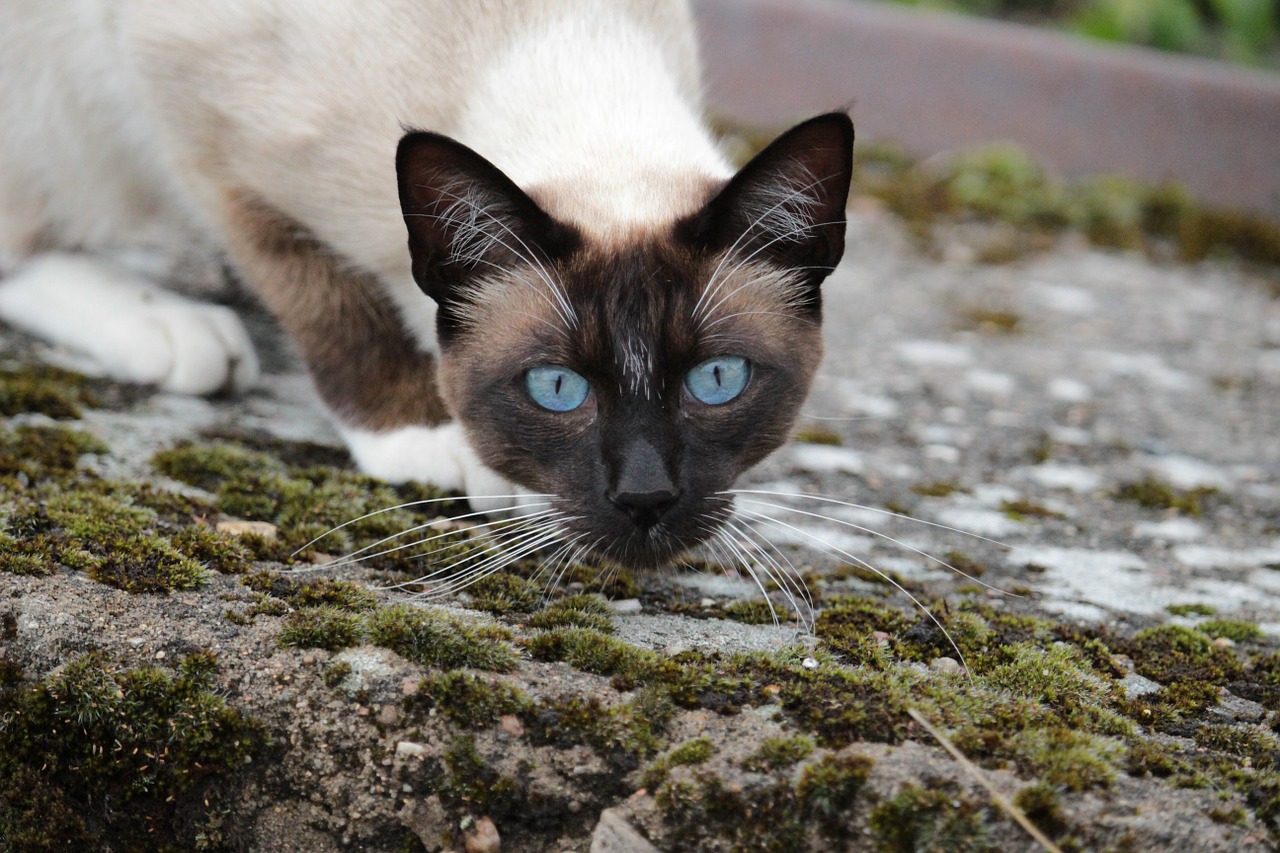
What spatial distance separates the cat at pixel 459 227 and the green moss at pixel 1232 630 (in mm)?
797

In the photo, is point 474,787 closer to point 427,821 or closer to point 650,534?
point 427,821

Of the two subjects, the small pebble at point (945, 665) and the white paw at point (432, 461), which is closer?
the small pebble at point (945, 665)

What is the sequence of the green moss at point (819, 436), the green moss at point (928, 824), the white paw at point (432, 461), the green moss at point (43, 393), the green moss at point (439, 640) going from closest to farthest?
the green moss at point (928, 824) < the green moss at point (439, 640) < the white paw at point (432, 461) < the green moss at point (43, 393) < the green moss at point (819, 436)

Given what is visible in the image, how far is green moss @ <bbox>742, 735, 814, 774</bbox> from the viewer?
157 cm

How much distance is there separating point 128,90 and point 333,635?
1.75 m

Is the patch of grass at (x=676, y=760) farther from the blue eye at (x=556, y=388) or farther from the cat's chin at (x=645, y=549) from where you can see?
the blue eye at (x=556, y=388)

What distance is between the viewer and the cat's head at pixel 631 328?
1.99m

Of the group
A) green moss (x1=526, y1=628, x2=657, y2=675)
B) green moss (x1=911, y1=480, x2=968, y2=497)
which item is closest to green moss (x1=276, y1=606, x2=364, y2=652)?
green moss (x1=526, y1=628, x2=657, y2=675)

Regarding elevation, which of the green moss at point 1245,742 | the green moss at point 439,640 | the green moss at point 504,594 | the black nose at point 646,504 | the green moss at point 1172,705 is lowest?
the green moss at point 504,594

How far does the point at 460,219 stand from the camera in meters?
2.11

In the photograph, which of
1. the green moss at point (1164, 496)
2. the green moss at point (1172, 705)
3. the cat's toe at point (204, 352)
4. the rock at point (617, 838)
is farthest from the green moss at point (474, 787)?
the green moss at point (1164, 496)

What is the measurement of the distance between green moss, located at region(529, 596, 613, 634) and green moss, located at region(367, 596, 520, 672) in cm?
12

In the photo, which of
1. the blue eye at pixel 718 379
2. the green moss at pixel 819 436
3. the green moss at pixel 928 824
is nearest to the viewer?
the green moss at pixel 928 824

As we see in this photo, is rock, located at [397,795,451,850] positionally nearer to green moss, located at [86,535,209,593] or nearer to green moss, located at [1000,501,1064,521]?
green moss, located at [86,535,209,593]
